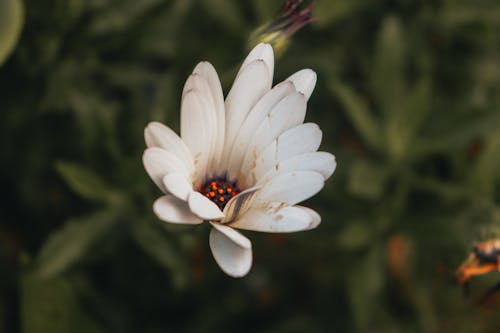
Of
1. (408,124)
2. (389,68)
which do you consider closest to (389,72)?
(389,68)

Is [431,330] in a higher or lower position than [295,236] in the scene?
lower

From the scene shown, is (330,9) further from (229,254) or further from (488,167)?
(229,254)

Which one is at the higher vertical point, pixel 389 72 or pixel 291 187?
pixel 389 72

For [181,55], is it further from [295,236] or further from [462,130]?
[462,130]

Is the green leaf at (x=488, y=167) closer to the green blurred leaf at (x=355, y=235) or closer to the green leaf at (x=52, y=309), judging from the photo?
the green blurred leaf at (x=355, y=235)

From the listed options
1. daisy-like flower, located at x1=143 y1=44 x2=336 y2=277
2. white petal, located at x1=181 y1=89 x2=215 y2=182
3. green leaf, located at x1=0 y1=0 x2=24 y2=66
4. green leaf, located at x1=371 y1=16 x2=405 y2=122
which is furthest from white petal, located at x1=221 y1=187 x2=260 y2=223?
green leaf, located at x1=371 y1=16 x2=405 y2=122

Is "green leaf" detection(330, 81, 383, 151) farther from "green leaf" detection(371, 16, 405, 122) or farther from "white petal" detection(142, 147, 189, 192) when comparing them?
"white petal" detection(142, 147, 189, 192)

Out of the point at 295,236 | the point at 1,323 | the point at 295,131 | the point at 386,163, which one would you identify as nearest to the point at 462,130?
the point at 386,163
